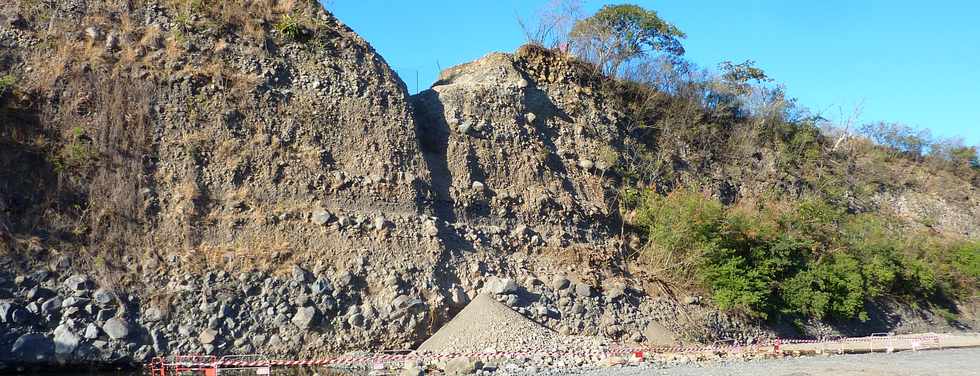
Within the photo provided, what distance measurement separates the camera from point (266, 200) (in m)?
15.0

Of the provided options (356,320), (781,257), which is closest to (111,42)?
(356,320)

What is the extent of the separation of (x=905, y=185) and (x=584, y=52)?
1671 cm

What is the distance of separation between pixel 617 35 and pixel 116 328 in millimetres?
18066

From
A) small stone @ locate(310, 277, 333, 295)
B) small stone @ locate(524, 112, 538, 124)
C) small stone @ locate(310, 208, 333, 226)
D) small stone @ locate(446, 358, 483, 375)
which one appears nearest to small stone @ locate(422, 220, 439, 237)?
small stone @ locate(310, 208, 333, 226)

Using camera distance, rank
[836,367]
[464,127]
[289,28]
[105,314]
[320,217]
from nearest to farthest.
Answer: [105,314] < [836,367] < [320,217] < [289,28] < [464,127]

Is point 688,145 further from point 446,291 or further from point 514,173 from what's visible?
point 446,291

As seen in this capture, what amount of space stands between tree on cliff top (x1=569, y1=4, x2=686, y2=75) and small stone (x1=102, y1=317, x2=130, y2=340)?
634 inches

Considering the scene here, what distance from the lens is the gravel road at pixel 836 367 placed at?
43.2 feet

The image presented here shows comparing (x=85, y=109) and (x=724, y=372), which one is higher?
(x=85, y=109)

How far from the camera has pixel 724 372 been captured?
43.5 ft

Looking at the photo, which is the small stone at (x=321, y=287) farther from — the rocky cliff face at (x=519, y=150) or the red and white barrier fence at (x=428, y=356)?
the rocky cliff face at (x=519, y=150)

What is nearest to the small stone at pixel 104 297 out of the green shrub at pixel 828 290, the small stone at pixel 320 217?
the small stone at pixel 320 217

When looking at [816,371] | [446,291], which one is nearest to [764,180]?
[816,371]

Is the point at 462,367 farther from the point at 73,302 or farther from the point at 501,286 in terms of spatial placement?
the point at 73,302
